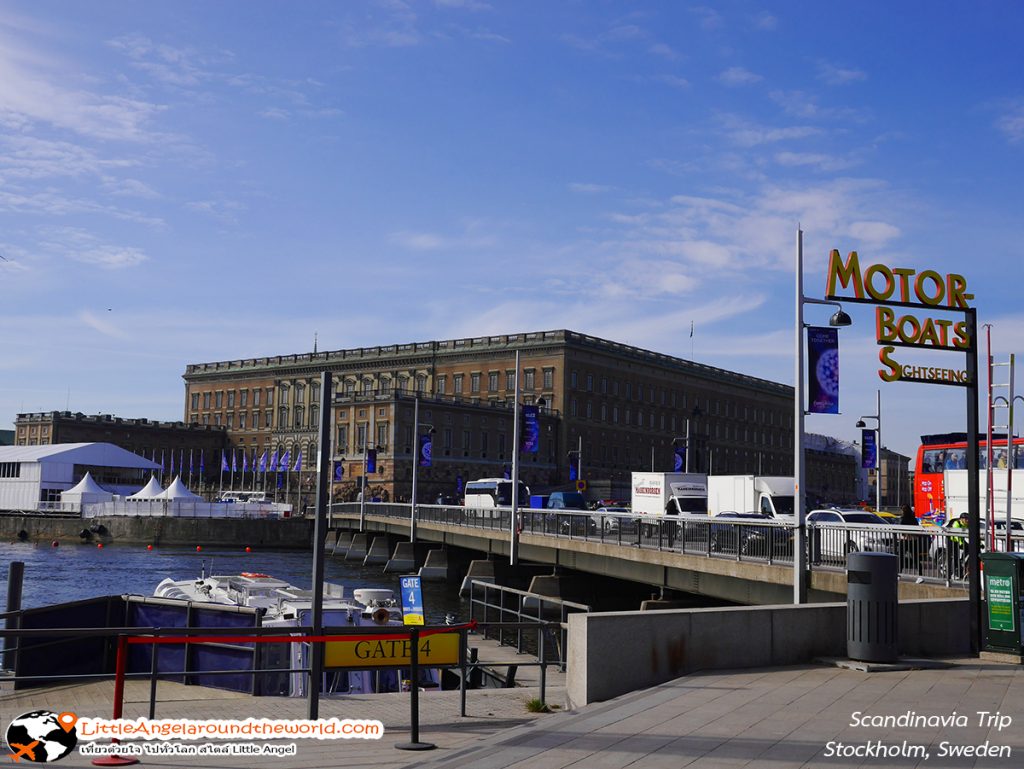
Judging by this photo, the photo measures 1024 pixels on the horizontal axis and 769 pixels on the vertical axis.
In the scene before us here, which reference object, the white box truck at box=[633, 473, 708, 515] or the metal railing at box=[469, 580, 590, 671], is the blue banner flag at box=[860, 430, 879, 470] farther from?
the metal railing at box=[469, 580, 590, 671]

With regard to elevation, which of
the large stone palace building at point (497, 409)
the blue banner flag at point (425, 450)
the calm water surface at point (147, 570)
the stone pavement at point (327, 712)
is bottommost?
the calm water surface at point (147, 570)

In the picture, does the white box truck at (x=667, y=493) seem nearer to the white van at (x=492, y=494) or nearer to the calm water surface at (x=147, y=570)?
the calm water surface at (x=147, y=570)

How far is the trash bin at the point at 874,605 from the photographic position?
1491 cm

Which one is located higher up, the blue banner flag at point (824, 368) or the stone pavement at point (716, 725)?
the blue banner flag at point (824, 368)

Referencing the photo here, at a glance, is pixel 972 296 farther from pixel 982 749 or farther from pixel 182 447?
pixel 182 447

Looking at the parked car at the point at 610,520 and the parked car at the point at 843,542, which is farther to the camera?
the parked car at the point at 610,520

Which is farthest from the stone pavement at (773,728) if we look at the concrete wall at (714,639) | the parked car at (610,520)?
the parked car at (610,520)

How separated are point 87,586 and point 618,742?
4966 centimetres

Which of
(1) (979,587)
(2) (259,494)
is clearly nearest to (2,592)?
(1) (979,587)

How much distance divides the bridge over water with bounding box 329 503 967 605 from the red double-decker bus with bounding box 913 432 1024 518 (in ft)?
51.7

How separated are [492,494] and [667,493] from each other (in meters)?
33.1

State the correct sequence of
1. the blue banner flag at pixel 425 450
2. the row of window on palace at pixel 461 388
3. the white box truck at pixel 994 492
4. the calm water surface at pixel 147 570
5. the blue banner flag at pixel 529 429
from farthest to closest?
the row of window on palace at pixel 461 388
the blue banner flag at pixel 425 450
the blue banner flag at pixel 529 429
the calm water surface at pixel 147 570
the white box truck at pixel 994 492

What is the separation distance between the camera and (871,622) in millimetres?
14961

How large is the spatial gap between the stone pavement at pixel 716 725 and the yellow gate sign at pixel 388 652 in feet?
2.01
